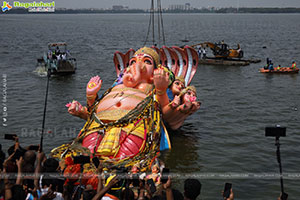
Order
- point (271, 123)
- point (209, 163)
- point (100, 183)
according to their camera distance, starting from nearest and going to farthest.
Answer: point (100, 183) → point (209, 163) → point (271, 123)

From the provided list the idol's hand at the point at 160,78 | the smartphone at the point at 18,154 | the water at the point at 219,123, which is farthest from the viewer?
the water at the point at 219,123

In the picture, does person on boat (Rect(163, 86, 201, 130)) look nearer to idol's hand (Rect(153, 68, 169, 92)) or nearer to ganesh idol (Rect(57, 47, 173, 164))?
ganesh idol (Rect(57, 47, 173, 164))

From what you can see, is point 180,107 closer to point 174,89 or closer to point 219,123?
point 174,89

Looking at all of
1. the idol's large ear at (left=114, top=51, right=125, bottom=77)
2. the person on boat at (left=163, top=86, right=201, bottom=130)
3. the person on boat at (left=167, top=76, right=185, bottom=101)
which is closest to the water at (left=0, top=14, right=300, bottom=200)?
the person on boat at (left=163, top=86, right=201, bottom=130)

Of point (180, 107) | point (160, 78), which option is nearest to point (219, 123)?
point (180, 107)

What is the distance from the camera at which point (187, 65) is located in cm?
1511

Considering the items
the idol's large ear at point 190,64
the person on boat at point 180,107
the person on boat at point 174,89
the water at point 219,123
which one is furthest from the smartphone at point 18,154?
the idol's large ear at point 190,64

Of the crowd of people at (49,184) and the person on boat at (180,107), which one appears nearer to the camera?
the crowd of people at (49,184)

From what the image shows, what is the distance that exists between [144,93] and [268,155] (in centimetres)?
463

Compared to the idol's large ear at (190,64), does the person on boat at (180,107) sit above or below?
below

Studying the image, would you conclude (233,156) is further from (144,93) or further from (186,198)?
(186,198)

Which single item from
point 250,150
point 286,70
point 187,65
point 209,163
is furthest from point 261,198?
point 286,70

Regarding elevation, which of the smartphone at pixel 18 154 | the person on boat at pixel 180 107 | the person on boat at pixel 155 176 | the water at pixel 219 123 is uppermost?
the smartphone at pixel 18 154

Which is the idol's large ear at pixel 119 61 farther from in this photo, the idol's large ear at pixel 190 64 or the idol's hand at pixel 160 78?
the idol's hand at pixel 160 78
